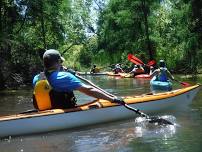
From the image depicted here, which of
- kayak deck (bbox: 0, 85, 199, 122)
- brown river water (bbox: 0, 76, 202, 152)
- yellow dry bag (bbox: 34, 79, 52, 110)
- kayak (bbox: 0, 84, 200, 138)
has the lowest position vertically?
brown river water (bbox: 0, 76, 202, 152)

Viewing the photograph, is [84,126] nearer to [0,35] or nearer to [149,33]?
[0,35]

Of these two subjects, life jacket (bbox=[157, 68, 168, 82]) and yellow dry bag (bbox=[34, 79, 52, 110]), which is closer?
yellow dry bag (bbox=[34, 79, 52, 110])

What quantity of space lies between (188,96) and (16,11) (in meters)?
14.1

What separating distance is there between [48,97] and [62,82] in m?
0.45

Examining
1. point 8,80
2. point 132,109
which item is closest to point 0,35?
point 8,80

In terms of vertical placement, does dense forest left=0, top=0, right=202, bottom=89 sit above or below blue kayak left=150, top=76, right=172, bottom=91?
above

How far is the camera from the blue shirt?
27.0 ft

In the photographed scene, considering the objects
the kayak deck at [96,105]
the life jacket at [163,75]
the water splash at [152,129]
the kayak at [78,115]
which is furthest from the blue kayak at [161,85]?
the water splash at [152,129]

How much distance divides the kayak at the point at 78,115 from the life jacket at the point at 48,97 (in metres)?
0.21

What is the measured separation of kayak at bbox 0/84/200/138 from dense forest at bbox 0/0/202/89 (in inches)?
452

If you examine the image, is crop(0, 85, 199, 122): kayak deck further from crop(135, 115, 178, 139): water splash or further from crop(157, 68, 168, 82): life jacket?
crop(157, 68, 168, 82): life jacket

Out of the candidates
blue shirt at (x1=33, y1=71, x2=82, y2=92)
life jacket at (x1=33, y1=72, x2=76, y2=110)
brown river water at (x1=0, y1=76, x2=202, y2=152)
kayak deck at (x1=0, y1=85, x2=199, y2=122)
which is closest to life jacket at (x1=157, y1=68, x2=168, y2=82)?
kayak deck at (x1=0, y1=85, x2=199, y2=122)

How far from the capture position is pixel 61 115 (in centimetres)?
842

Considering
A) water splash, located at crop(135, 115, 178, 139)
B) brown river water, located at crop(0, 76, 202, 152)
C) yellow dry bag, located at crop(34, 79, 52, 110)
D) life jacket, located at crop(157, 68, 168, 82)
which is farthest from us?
life jacket, located at crop(157, 68, 168, 82)
